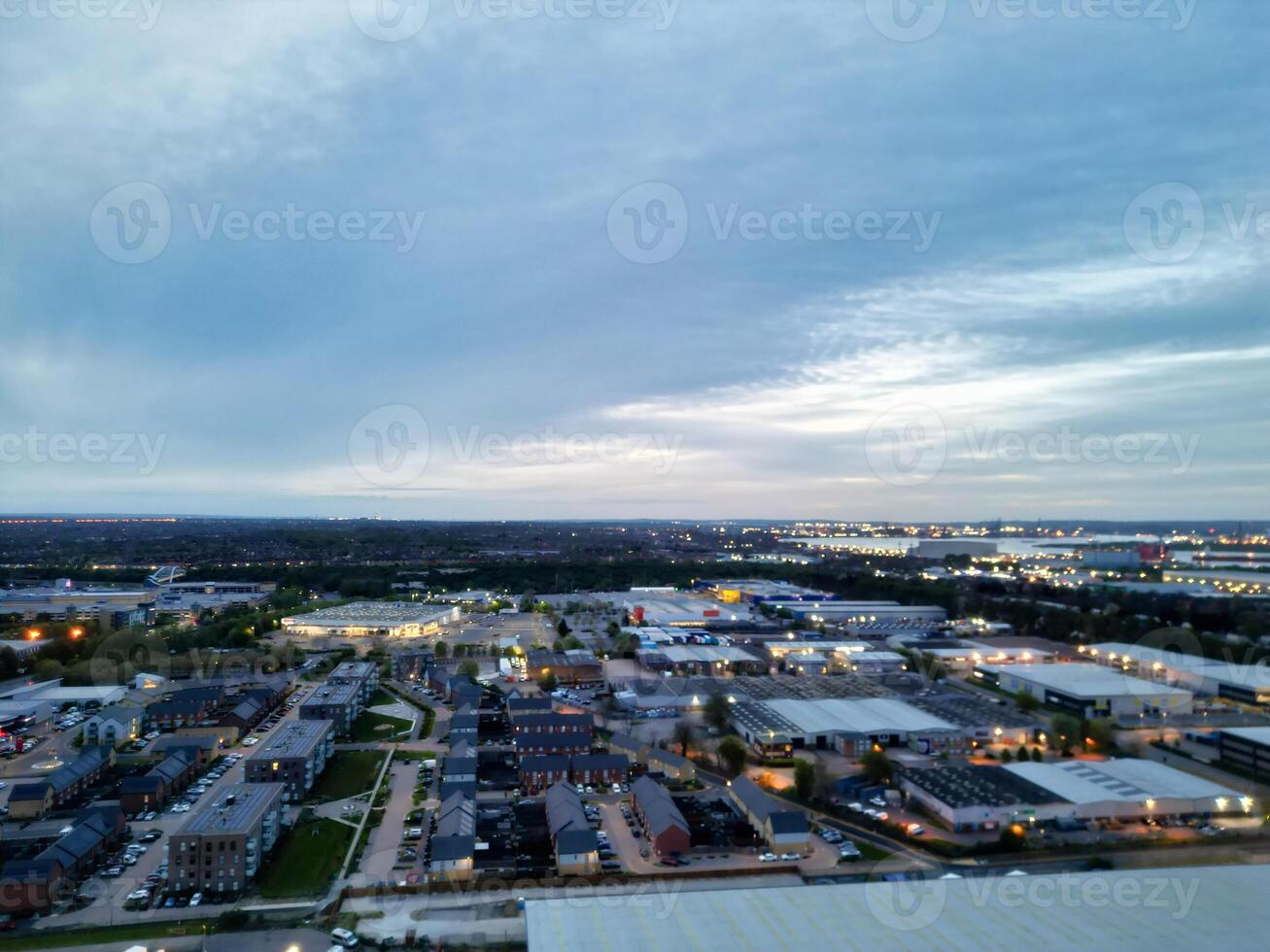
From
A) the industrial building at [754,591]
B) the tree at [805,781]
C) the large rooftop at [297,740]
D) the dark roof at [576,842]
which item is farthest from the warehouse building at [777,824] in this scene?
the industrial building at [754,591]

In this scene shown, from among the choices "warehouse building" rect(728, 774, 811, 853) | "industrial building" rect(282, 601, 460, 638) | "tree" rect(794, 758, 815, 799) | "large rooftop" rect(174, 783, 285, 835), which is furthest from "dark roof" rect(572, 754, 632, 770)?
"industrial building" rect(282, 601, 460, 638)

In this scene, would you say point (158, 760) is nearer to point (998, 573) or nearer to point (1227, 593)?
point (1227, 593)

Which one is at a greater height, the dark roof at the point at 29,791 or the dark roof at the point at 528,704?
the dark roof at the point at 29,791

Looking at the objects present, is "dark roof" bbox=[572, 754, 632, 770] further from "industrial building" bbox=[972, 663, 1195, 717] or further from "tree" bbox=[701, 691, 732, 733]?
"industrial building" bbox=[972, 663, 1195, 717]

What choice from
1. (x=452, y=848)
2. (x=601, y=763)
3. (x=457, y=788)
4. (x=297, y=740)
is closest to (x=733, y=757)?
(x=601, y=763)

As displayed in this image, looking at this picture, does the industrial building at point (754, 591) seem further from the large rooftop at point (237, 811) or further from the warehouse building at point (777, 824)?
the large rooftop at point (237, 811)

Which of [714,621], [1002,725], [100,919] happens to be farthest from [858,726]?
[714,621]
